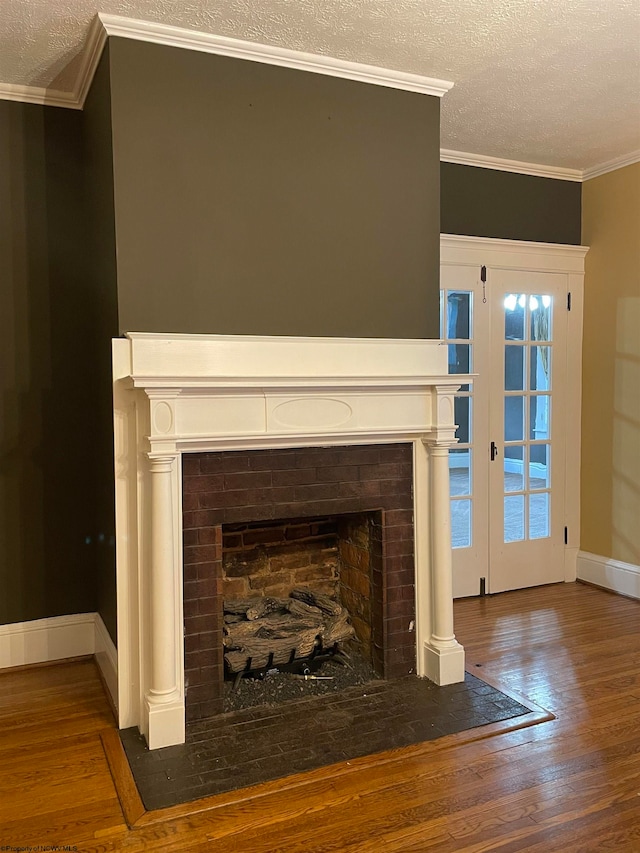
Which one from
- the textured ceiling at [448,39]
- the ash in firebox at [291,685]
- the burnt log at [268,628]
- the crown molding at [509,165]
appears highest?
the textured ceiling at [448,39]

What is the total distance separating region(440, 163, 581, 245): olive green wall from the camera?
4.09m

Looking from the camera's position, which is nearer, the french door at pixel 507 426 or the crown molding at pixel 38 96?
the crown molding at pixel 38 96

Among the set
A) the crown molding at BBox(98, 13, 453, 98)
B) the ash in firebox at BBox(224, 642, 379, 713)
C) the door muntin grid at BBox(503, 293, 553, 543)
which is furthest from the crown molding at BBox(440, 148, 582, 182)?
the ash in firebox at BBox(224, 642, 379, 713)

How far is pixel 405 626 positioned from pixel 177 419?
1.41 metres

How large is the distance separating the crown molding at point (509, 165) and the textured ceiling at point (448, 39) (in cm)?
50

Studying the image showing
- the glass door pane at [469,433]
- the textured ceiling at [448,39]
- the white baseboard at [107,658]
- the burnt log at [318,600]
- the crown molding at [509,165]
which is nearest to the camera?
the textured ceiling at [448,39]

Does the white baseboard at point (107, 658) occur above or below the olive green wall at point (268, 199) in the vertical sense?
below

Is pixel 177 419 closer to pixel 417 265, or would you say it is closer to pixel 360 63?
pixel 417 265

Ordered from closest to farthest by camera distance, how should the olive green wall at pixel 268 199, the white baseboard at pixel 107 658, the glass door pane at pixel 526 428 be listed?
the olive green wall at pixel 268 199
the white baseboard at pixel 107 658
the glass door pane at pixel 526 428

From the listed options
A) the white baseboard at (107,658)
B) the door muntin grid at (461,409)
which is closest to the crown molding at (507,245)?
the door muntin grid at (461,409)

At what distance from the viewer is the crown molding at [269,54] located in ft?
8.41

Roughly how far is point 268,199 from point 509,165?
2.06 meters

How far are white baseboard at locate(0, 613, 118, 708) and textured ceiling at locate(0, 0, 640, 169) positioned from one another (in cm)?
252

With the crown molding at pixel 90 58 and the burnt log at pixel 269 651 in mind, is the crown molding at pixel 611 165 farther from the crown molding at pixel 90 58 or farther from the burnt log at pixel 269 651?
the burnt log at pixel 269 651
